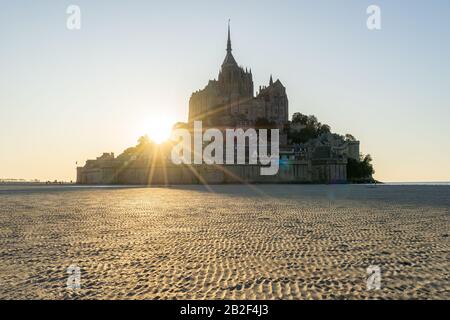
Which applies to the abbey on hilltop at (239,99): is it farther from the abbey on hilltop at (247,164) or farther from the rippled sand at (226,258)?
the rippled sand at (226,258)

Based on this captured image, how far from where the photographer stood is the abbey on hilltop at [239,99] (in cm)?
15400

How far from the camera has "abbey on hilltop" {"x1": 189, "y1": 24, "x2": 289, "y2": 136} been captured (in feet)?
505

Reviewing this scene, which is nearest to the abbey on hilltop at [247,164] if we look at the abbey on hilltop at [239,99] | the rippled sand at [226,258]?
the abbey on hilltop at [239,99]

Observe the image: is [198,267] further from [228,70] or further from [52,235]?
[228,70]

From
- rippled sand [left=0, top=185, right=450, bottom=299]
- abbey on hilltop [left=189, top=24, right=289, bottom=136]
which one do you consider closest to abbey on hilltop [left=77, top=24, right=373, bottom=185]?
abbey on hilltop [left=189, top=24, right=289, bottom=136]

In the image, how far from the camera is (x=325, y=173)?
9469cm

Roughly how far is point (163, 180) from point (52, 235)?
3154 inches

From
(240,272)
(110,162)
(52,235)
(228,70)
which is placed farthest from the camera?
(228,70)

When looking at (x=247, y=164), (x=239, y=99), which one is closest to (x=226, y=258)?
(x=247, y=164)

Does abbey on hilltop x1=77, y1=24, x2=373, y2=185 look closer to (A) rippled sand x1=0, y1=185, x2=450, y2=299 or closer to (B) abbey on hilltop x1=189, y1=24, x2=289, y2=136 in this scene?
(B) abbey on hilltop x1=189, y1=24, x2=289, y2=136

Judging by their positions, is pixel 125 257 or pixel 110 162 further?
pixel 110 162
